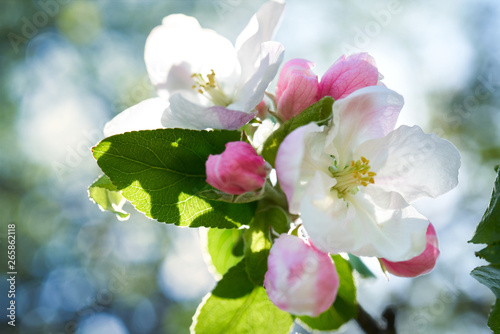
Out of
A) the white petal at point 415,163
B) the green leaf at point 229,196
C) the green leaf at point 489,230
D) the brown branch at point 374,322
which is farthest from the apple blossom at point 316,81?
the brown branch at point 374,322

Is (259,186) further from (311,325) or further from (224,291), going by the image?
(311,325)

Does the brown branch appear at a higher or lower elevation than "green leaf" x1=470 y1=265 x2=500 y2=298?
lower

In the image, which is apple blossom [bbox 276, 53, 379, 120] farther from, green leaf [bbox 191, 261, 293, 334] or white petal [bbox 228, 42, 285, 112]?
green leaf [bbox 191, 261, 293, 334]

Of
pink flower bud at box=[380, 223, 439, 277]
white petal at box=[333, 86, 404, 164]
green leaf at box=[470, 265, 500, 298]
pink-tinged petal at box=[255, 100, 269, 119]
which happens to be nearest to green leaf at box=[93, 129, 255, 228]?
pink-tinged petal at box=[255, 100, 269, 119]

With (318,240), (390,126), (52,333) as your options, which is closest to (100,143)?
(318,240)

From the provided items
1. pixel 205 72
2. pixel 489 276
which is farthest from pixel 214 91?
pixel 489 276

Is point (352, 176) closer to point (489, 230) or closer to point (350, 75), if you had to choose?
point (350, 75)

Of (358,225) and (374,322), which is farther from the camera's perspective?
(374,322)
